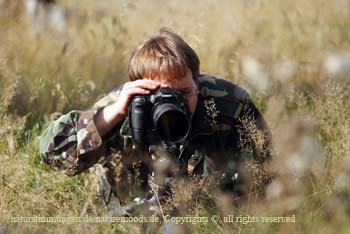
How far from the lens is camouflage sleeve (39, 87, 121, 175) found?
135 inches

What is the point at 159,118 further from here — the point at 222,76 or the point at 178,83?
the point at 222,76

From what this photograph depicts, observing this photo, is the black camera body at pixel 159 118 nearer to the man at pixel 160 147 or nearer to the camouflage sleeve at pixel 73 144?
the man at pixel 160 147

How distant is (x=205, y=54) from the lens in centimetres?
577

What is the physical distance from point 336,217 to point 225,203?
16.6 inches

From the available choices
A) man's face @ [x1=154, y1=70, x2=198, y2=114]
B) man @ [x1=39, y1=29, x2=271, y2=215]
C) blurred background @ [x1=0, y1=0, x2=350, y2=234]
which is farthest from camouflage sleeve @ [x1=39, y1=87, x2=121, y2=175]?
man's face @ [x1=154, y1=70, x2=198, y2=114]

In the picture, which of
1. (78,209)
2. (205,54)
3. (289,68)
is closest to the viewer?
(78,209)

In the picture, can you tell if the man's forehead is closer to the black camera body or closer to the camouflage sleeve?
the black camera body

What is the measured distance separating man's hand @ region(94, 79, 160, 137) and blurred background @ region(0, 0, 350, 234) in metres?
0.33

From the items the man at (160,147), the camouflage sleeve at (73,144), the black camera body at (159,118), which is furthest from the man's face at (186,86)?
the camouflage sleeve at (73,144)

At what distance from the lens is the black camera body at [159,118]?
3.12 meters

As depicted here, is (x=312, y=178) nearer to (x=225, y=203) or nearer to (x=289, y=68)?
(x=225, y=203)

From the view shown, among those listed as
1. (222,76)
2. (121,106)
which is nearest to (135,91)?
(121,106)

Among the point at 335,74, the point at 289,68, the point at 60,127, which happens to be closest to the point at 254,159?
the point at 60,127

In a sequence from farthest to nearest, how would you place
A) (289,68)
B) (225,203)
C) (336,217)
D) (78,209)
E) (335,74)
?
(289,68)
(335,74)
(78,209)
(225,203)
(336,217)
